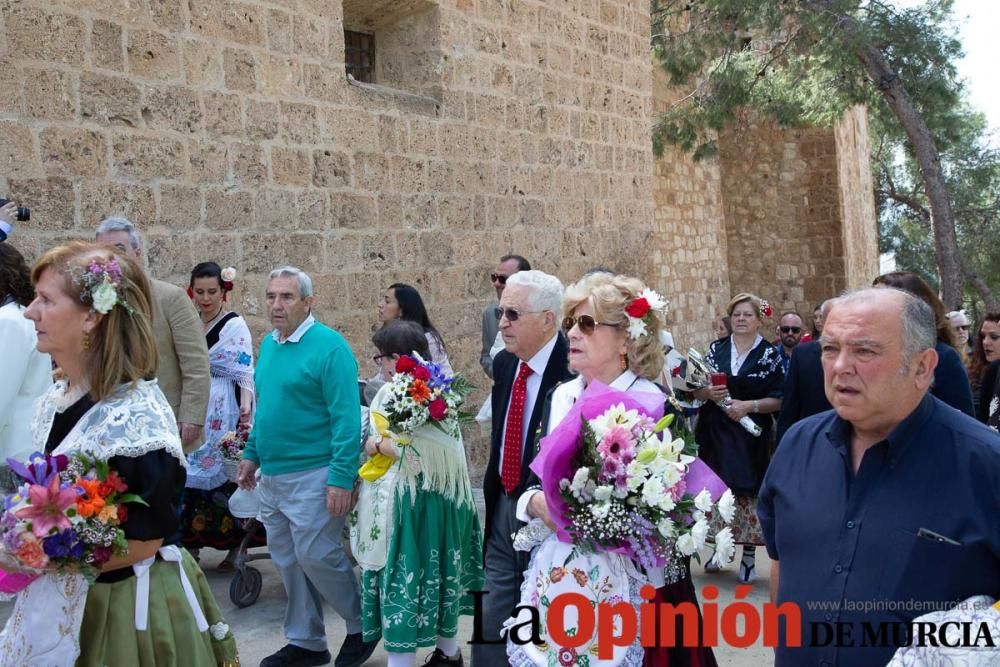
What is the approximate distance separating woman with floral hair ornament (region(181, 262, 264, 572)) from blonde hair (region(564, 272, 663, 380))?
300 cm

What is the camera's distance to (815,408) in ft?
18.0

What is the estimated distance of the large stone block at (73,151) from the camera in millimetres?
6281

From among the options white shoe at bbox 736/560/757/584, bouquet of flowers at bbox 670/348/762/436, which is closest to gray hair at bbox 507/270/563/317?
bouquet of flowers at bbox 670/348/762/436

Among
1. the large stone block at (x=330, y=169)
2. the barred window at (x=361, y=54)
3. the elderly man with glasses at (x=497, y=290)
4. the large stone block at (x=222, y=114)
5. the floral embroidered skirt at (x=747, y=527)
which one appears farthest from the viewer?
the barred window at (x=361, y=54)

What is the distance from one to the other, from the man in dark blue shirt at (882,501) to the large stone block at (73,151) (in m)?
5.07

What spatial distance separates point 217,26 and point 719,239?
12.7 m

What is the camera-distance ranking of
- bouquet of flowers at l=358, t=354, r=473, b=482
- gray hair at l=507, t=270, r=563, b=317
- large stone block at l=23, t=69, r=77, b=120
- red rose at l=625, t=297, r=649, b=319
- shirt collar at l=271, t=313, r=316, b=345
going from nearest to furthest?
1. red rose at l=625, t=297, r=649, b=319
2. gray hair at l=507, t=270, r=563, b=317
3. bouquet of flowers at l=358, t=354, r=473, b=482
4. shirt collar at l=271, t=313, r=316, b=345
5. large stone block at l=23, t=69, r=77, b=120

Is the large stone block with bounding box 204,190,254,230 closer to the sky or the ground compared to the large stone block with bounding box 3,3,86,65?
closer to the ground

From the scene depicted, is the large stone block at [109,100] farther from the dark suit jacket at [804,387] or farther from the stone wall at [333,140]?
the dark suit jacket at [804,387]

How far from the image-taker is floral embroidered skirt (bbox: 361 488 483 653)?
4.79 meters

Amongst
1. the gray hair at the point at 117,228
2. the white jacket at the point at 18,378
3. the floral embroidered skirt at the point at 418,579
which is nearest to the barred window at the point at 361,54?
the gray hair at the point at 117,228

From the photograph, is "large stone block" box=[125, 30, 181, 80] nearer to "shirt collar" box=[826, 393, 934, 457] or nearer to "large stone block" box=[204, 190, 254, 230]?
"large stone block" box=[204, 190, 254, 230]

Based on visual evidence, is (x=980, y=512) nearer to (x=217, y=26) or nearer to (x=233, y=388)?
(x=233, y=388)

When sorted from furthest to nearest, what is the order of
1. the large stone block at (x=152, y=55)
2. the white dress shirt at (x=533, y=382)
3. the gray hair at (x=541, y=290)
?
the large stone block at (x=152, y=55) → the gray hair at (x=541, y=290) → the white dress shirt at (x=533, y=382)
